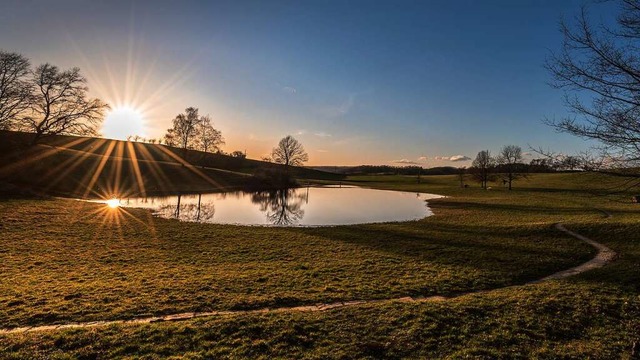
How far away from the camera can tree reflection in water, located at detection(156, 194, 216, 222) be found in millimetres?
32506

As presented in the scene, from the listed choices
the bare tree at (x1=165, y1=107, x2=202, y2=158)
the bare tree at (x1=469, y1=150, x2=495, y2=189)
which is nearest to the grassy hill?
the bare tree at (x1=165, y1=107, x2=202, y2=158)

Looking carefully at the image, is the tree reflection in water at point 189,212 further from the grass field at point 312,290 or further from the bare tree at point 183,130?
the bare tree at point 183,130

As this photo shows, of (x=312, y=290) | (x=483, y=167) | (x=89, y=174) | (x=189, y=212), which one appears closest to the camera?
(x=312, y=290)

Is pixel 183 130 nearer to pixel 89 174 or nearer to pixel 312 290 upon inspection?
pixel 89 174

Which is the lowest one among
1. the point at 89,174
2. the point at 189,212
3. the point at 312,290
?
the point at 312,290

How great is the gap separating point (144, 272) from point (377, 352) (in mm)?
11395

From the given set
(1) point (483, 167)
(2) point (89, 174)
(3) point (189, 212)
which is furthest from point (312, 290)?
(1) point (483, 167)

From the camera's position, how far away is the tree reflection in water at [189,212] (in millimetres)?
32506

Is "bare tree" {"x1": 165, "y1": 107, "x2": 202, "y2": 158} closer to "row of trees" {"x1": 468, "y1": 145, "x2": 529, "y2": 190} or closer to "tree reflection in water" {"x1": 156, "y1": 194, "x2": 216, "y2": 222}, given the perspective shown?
"tree reflection in water" {"x1": 156, "y1": 194, "x2": 216, "y2": 222}

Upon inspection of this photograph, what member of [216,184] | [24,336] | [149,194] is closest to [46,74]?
[149,194]

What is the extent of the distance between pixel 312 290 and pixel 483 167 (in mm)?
84561

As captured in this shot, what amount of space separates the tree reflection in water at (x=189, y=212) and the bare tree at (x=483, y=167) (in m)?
70.8

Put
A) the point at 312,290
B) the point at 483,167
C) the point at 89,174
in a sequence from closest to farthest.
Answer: the point at 312,290 < the point at 89,174 < the point at 483,167

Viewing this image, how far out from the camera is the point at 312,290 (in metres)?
12.3
